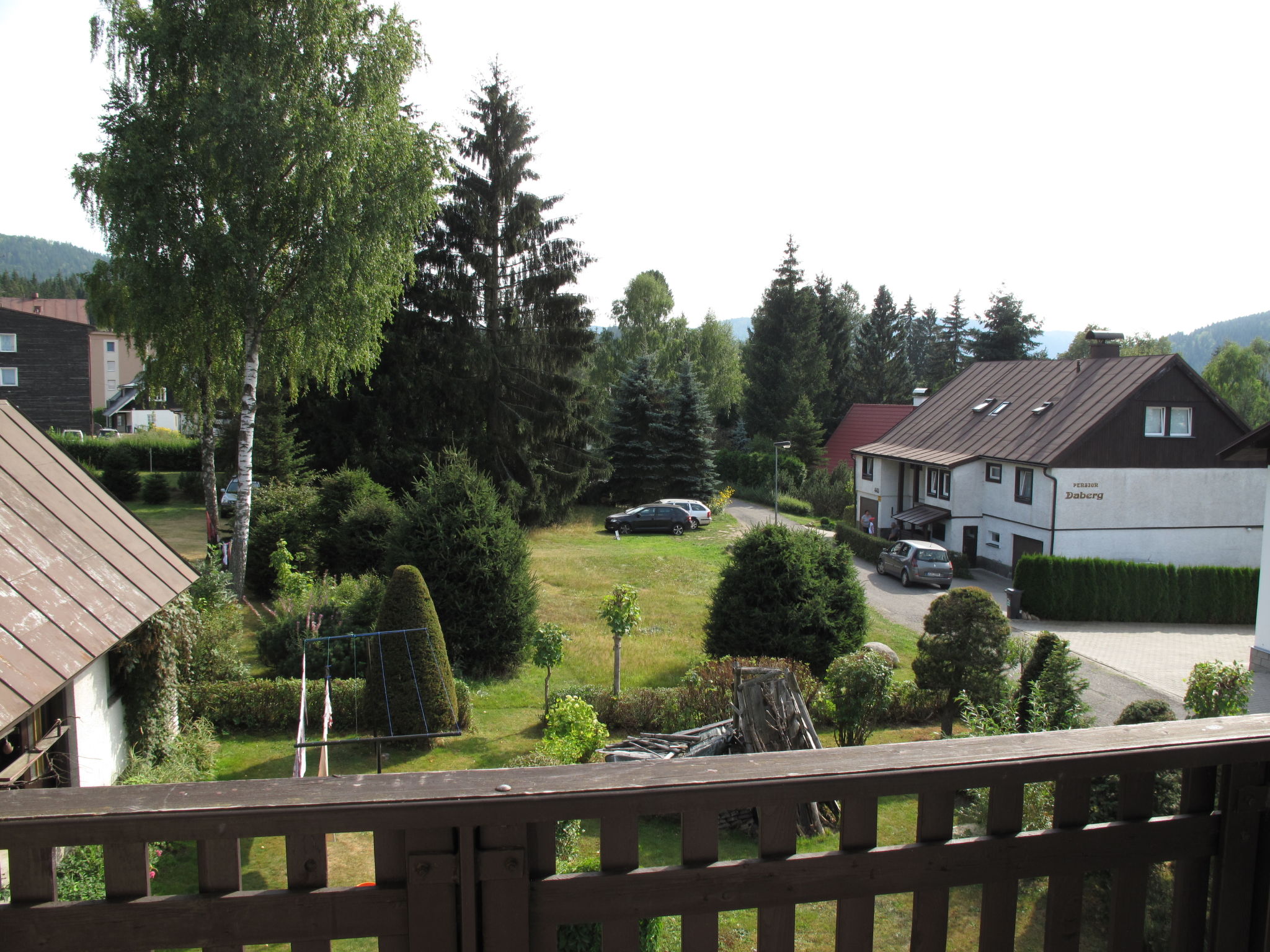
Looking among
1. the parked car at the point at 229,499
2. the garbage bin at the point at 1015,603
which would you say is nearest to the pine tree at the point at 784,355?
the garbage bin at the point at 1015,603

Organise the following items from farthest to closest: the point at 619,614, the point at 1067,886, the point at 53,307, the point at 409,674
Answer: the point at 53,307 → the point at 619,614 → the point at 409,674 → the point at 1067,886

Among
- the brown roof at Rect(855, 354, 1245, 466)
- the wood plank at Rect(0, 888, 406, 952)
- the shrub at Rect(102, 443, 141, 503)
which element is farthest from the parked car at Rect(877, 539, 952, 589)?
the shrub at Rect(102, 443, 141, 503)

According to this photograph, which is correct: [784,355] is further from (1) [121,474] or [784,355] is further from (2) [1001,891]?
(2) [1001,891]

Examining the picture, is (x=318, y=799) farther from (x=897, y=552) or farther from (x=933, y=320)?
(x=933, y=320)

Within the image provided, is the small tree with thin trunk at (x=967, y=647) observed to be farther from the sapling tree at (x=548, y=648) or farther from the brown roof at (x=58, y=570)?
the brown roof at (x=58, y=570)

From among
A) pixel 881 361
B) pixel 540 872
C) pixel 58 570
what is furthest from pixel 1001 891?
pixel 881 361

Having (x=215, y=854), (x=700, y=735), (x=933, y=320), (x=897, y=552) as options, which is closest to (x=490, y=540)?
(x=700, y=735)

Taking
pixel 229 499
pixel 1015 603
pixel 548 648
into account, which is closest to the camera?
pixel 548 648

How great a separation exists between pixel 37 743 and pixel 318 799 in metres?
8.09

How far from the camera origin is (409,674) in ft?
44.1

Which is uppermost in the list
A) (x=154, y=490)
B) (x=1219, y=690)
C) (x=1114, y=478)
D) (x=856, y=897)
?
(x=856, y=897)

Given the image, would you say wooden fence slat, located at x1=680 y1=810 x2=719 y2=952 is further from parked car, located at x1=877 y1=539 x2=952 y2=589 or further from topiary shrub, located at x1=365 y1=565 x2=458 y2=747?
parked car, located at x1=877 y1=539 x2=952 y2=589

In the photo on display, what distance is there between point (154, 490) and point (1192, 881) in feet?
151

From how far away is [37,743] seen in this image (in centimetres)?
787
